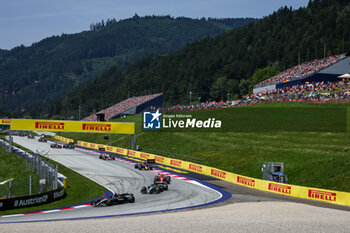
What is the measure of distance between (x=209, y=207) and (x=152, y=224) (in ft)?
30.1

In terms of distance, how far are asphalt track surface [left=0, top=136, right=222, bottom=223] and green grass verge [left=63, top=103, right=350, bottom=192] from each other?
31.8ft

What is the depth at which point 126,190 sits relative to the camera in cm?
3597

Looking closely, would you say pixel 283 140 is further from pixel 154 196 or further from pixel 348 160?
pixel 154 196

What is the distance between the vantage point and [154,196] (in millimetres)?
32156

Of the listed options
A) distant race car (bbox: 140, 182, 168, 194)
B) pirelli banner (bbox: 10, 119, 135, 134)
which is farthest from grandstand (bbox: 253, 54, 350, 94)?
distant race car (bbox: 140, 182, 168, 194)

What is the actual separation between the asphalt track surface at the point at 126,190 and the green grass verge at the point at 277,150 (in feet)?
31.8

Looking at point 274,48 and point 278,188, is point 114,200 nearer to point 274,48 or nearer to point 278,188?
point 278,188

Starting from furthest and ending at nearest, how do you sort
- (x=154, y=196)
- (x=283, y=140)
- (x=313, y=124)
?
(x=313, y=124)
(x=283, y=140)
(x=154, y=196)

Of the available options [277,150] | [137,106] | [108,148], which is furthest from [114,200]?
[137,106]

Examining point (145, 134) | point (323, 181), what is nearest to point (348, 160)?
point (323, 181)

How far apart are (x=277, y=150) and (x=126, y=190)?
72.3 feet

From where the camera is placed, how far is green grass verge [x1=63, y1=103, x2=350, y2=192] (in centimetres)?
3969

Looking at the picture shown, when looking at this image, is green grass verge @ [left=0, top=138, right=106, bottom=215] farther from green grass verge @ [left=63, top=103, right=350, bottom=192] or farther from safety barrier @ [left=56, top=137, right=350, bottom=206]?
green grass verge @ [left=63, top=103, right=350, bottom=192]

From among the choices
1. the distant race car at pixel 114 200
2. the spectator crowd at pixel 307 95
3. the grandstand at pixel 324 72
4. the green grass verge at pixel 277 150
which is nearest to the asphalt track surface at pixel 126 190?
the distant race car at pixel 114 200
